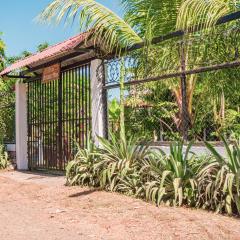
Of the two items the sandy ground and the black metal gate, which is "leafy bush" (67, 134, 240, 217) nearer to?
the sandy ground

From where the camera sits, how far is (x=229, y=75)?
10.9 m

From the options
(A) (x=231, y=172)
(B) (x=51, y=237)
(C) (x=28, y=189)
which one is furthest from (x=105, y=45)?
(B) (x=51, y=237)

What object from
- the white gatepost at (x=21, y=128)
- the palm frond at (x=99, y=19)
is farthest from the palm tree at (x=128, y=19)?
the white gatepost at (x=21, y=128)

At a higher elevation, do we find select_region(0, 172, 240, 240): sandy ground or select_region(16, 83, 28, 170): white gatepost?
select_region(16, 83, 28, 170): white gatepost

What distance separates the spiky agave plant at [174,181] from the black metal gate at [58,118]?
12.3 feet

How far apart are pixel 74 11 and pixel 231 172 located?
14.5ft

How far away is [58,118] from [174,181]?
6406mm

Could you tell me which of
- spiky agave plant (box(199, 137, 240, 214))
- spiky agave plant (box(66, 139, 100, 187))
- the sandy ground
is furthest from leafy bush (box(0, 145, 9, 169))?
spiky agave plant (box(199, 137, 240, 214))

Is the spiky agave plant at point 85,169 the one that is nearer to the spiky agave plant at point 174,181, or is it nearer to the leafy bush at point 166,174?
the leafy bush at point 166,174

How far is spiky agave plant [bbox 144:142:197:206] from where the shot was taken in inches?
283

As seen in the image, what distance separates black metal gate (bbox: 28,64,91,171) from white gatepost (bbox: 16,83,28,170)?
17 centimetres

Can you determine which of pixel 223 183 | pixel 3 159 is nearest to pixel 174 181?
pixel 223 183

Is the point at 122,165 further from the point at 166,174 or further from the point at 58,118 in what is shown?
the point at 58,118

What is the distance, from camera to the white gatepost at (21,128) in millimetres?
15070
